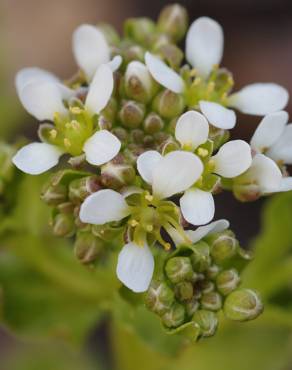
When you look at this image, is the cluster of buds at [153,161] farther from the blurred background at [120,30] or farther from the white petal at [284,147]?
the blurred background at [120,30]

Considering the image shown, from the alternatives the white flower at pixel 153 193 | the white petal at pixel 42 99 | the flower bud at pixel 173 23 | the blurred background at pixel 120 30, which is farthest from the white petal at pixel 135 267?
the blurred background at pixel 120 30

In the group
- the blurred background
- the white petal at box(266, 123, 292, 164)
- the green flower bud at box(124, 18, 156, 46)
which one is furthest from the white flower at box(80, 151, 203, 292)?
the blurred background

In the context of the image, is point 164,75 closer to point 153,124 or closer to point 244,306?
point 153,124

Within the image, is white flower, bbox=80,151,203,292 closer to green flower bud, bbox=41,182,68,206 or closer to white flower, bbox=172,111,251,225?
white flower, bbox=172,111,251,225

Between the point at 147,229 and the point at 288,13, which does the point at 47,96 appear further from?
the point at 288,13

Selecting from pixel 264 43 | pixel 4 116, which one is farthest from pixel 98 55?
pixel 264 43

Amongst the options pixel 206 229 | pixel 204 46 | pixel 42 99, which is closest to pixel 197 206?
pixel 206 229
